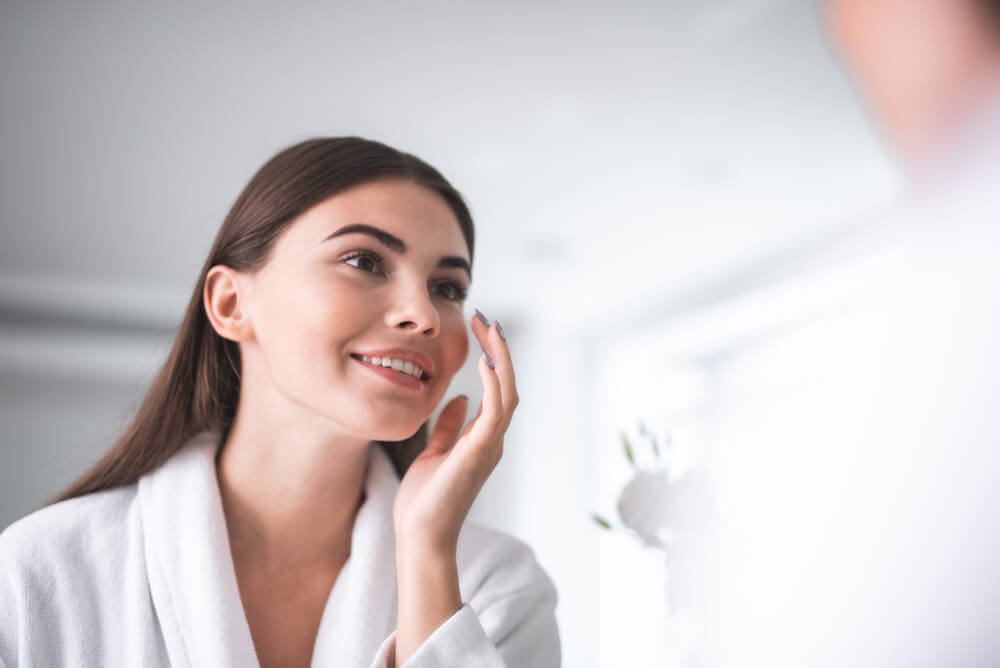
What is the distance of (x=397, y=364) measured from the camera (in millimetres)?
796

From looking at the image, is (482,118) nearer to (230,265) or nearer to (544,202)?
(544,202)

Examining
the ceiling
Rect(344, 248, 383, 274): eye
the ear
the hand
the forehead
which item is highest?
the ceiling

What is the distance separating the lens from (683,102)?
214cm

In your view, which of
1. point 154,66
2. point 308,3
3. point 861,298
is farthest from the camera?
point 154,66

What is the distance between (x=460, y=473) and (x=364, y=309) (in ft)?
0.66

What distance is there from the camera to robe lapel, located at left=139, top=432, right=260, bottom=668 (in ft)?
2.51

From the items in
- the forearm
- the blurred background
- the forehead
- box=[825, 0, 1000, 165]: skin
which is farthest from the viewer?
the blurred background

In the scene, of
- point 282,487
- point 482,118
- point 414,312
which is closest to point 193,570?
point 282,487

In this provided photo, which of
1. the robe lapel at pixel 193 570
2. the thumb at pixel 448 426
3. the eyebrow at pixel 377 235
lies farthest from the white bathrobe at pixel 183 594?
the eyebrow at pixel 377 235

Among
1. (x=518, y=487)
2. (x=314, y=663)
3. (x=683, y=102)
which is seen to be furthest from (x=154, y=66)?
(x=518, y=487)

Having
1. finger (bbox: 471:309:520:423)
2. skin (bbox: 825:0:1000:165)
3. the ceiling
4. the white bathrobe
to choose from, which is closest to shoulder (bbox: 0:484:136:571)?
the white bathrobe

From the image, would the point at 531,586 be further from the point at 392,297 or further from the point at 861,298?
the point at 861,298

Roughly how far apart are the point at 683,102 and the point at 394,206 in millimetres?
1542

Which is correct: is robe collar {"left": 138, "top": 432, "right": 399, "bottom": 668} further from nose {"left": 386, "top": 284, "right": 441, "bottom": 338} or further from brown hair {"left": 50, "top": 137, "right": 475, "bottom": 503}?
nose {"left": 386, "top": 284, "right": 441, "bottom": 338}
